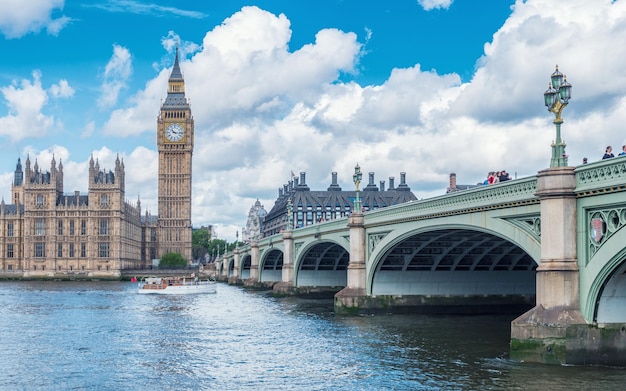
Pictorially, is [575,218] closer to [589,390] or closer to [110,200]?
[589,390]

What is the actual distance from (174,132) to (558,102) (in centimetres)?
15683

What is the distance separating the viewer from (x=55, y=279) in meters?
138

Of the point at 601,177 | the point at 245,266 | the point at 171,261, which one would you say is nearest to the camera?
the point at 601,177

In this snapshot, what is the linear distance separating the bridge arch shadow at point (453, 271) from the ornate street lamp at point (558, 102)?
19.1 meters

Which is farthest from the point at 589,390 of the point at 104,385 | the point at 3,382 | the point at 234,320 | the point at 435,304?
the point at 234,320

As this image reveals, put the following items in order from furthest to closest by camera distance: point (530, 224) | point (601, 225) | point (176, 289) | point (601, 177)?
1. point (176, 289)
2. point (530, 224)
3. point (601, 225)
4. point (601, 177)

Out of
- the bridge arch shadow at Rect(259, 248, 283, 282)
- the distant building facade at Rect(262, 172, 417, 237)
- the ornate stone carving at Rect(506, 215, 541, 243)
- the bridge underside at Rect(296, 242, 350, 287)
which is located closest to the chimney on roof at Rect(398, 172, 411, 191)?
the distant building facade at Rect(262, 172, 417, 237)

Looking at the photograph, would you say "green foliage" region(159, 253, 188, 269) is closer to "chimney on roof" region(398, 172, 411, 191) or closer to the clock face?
the clock face

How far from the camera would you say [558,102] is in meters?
25.4

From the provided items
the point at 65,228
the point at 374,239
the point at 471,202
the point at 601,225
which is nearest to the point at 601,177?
the point at 601,225

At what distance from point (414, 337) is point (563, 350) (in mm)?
12760

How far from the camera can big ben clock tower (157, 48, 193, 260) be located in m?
174

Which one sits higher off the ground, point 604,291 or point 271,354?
point 604,291

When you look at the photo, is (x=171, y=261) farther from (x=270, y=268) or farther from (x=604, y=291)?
(x=604, y=291)
